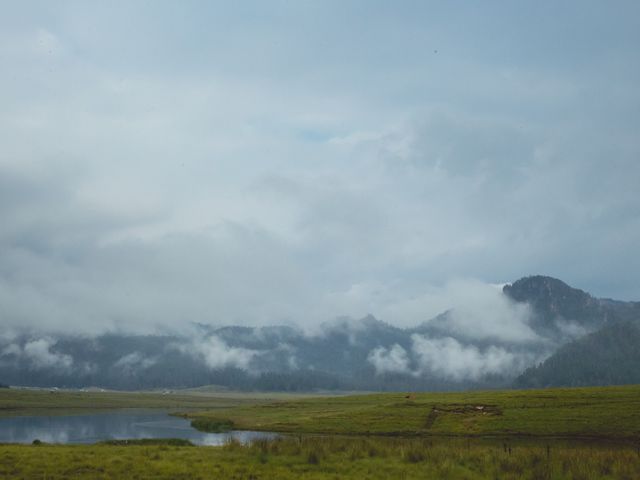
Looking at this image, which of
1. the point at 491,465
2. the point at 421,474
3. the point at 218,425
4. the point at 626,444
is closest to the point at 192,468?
the point at 421,474

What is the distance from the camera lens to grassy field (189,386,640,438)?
274 ft

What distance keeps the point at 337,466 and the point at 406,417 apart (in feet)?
226

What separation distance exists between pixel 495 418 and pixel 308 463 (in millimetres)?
65595

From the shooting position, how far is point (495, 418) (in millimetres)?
93562

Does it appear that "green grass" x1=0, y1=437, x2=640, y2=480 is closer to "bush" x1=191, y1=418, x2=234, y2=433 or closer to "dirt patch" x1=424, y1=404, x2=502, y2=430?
"dirt patch" x1=424, y1=404, x2=502, y2=430

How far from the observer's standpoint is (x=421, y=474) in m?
34.4

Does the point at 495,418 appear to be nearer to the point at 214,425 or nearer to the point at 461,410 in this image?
the point at 461,410

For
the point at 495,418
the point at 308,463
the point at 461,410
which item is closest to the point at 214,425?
the point at 461,410

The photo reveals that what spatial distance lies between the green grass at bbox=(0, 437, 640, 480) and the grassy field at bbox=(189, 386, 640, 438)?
4289 centimetres

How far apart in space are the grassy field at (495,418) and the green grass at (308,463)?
4289cm

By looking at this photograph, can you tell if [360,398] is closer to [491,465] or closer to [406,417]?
[406,417]

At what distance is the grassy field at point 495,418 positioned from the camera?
274 ft

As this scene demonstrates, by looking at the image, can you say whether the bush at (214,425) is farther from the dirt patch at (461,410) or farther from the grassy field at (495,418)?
the dirt patch at (461,410)

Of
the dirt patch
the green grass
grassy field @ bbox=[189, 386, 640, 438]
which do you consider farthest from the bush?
the green grass
